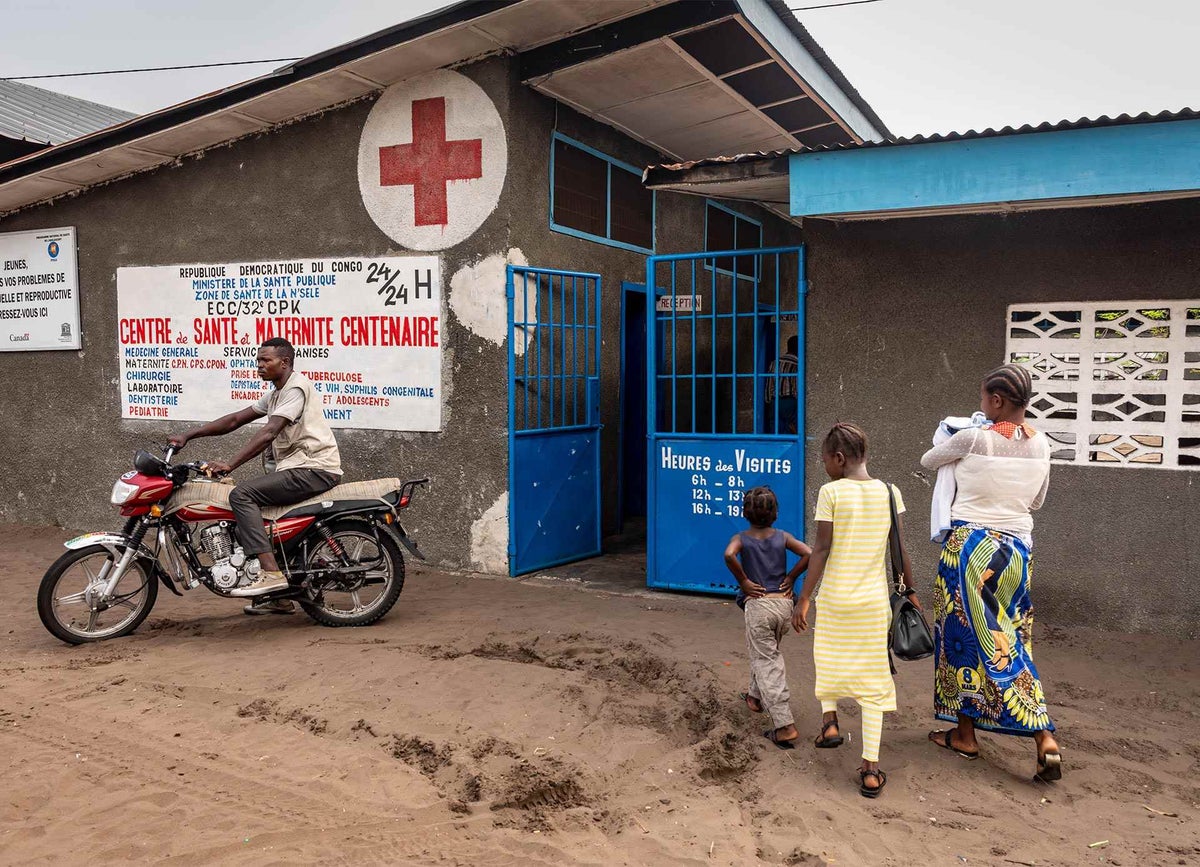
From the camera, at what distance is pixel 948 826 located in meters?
3.41

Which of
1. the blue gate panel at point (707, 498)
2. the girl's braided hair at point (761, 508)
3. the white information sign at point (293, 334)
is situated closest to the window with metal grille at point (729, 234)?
the white information sign at point (293, 334)

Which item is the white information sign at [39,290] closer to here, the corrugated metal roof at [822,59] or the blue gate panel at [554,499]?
the blue gate panel at [554,499]

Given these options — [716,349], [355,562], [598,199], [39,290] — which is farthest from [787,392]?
[39,290]

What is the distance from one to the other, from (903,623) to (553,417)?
4561 millimetres

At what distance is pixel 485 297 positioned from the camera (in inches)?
289

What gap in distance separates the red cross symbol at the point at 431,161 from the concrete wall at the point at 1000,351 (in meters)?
Answer: 2.81

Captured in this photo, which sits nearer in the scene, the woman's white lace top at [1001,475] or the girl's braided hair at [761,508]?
the woman's white lace top at [1001,475]

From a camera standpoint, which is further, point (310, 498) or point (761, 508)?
point (310, 498)

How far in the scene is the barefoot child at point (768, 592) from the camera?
4.09m

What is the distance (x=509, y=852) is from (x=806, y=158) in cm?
412

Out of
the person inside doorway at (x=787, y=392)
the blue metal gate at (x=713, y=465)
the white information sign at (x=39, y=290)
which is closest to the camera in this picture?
the blue metal gate at (x=713, y=465)

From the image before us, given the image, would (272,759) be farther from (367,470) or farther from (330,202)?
(330,202)

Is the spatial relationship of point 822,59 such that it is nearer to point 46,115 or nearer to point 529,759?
point 529,759

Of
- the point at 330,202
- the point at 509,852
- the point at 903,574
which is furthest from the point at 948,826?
the point at 330,202
